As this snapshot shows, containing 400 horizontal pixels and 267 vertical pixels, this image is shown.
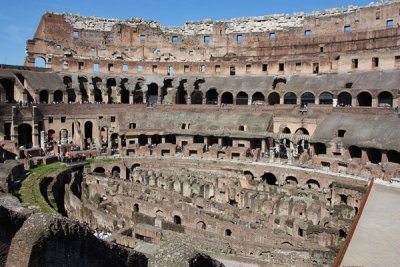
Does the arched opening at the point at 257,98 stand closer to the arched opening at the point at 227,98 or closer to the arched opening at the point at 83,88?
the arched opening at the point at 227,98

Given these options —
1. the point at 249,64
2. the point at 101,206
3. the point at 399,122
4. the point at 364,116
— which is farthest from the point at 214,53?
the point at 101,206

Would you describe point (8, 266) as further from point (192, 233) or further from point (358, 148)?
point (358, 148)

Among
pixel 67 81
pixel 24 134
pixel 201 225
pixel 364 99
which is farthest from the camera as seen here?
pixel 67 81

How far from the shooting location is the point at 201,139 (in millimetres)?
38031

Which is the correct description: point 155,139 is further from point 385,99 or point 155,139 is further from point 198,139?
point 385,99

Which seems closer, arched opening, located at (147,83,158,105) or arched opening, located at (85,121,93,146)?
arched opening, located at (85,121,93,146)

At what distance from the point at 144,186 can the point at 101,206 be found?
3.55 meters

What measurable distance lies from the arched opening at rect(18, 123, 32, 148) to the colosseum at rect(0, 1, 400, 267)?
15 centimetres

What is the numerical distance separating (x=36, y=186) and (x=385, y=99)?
109ft

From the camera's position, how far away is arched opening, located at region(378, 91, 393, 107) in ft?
113

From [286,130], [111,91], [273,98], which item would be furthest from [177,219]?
[111,91]

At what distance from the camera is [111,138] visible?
37.6m

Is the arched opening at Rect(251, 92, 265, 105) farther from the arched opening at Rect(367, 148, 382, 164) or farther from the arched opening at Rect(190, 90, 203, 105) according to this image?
the arched opening at Rect(367, 148, 382, 164)

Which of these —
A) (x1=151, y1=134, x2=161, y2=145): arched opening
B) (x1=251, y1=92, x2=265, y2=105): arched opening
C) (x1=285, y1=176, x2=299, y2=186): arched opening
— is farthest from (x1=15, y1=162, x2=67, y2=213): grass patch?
(x1=251, y1=92, x2=265, y2=105): arched opening
